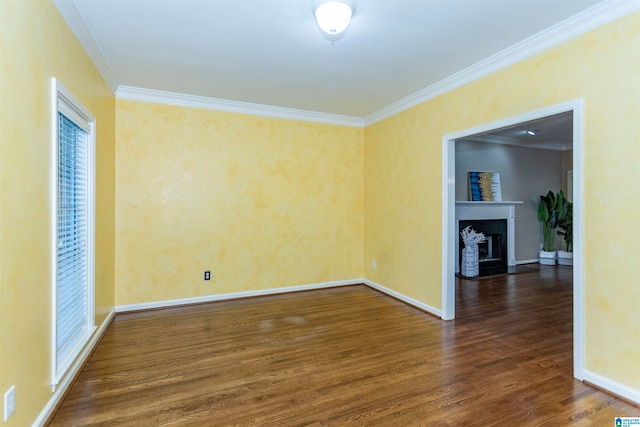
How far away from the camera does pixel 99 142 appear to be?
3150mm

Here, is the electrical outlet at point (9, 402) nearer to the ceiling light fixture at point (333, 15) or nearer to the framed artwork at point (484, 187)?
the ceiling light fixture at point (333, 15)

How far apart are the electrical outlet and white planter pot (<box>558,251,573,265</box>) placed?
8671 mm

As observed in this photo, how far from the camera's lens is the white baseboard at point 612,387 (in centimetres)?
209

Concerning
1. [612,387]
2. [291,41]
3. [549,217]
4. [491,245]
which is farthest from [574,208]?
[549,217]

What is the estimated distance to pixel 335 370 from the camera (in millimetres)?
2533

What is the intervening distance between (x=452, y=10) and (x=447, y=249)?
2.35 metres

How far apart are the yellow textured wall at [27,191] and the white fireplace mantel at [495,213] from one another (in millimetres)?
5804

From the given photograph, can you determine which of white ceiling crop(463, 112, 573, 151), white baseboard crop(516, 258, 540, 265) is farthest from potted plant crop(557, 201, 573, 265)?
white ceiling crop(463, 112, 573, 151)

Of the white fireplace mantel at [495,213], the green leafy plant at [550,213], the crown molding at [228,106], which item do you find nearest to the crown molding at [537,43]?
the crown molding at [228,106]

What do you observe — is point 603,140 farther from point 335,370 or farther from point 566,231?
point 566,231

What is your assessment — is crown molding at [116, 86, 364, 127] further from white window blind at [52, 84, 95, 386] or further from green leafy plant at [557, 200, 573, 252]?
green leafy plant at [557, 200, 573, 252]

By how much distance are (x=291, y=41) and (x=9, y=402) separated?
2921mm

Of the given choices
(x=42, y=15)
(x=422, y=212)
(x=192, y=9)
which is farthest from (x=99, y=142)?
(x=422, y=212)

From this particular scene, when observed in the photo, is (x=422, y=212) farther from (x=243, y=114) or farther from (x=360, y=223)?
(x=243, y=114)
